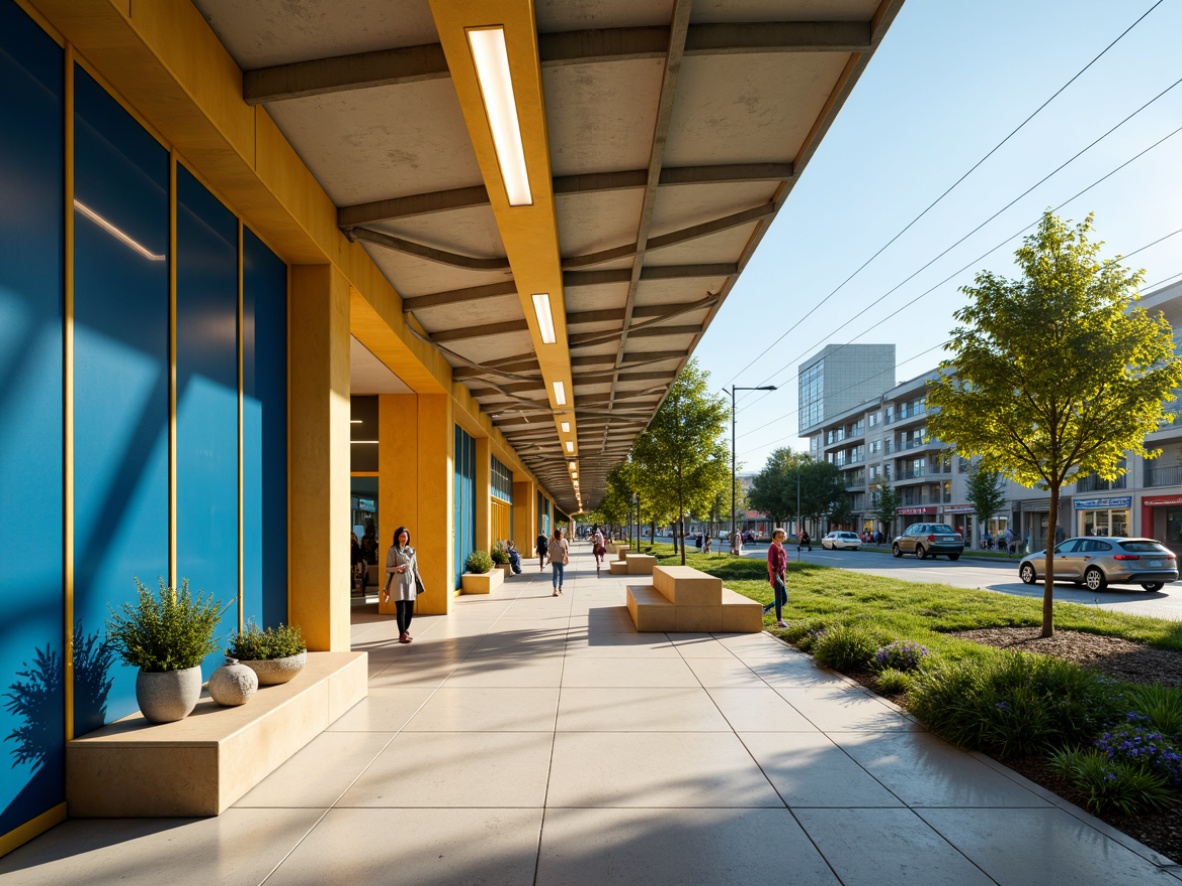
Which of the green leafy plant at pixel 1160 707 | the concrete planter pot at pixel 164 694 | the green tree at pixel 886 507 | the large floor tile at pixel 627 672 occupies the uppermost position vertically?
the concrete planter pot at pixel 164 694

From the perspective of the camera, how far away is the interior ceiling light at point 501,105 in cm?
442

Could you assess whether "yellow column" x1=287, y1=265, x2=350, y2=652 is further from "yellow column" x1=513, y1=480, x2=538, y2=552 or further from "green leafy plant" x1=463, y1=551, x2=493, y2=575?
"yellow column" x1=513, y1=480, x2=538, y2=552

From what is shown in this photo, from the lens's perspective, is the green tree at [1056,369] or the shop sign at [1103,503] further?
the shop sign at [1103,503]

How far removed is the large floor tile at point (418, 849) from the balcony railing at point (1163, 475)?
4676 cm

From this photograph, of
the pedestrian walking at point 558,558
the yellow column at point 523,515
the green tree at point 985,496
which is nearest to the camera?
the pedestrian walking at point 558,558

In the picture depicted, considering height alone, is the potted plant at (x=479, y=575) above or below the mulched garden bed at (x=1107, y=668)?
below

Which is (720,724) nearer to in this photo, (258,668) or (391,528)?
(258,668)

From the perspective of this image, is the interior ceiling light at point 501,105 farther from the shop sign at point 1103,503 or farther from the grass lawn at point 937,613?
the shop sign at point 1103,503

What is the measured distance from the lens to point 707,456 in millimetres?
28703

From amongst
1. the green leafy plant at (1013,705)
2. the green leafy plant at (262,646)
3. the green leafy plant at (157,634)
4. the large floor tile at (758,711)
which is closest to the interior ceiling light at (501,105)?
the green leafy plant at (157,634)

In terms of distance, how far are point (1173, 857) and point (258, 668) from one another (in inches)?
247

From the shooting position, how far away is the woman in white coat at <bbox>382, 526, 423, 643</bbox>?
1123 cm

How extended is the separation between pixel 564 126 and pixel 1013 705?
20.0ft

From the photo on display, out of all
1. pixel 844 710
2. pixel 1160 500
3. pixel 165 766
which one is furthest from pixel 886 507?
pixel 165 766
